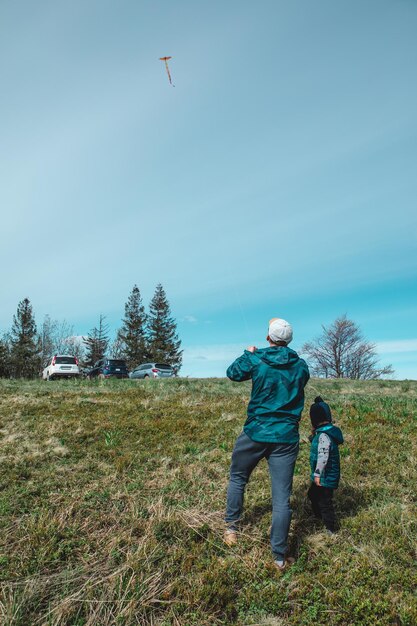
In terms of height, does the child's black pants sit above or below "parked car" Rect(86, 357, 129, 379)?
below

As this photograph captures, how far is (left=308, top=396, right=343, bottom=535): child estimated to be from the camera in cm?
449

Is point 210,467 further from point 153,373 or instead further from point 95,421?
point 153,373

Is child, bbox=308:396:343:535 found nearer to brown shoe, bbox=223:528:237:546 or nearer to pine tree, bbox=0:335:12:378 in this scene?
brown shoe, bbox=223:528:237:546

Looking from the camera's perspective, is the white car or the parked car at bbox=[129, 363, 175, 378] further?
the parked car at bbox=[129, 363, 175, 378]

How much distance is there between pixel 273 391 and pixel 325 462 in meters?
1.22

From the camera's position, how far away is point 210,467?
6.54 metres

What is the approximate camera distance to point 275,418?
3.96 m

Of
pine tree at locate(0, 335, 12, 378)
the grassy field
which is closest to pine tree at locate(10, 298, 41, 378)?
pine tree at locate(0, 335, 12, 378)

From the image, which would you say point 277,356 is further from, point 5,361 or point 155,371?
point 5,361

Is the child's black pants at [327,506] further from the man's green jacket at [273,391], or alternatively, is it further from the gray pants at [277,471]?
the man's green jacket at [273,391]

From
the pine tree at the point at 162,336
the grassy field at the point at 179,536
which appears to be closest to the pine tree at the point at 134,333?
Result: the pine tree at the point at 162,336

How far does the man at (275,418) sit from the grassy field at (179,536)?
1.77 feet

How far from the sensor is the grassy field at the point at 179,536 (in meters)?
3.42

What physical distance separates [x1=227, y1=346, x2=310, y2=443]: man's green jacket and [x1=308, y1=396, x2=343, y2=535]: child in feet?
2.38
